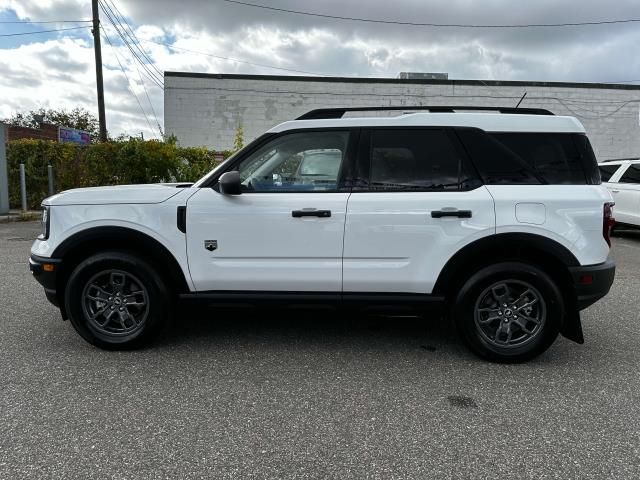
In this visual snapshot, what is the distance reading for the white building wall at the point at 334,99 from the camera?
19219mm

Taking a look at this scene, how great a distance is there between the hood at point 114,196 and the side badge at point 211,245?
48 cm

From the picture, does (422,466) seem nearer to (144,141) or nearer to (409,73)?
(144,141)

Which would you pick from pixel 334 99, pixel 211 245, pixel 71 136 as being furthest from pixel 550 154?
pixel 71 136

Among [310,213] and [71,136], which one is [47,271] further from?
[71,136]

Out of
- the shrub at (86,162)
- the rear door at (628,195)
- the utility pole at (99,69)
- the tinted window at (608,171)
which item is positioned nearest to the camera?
the rear door at (628,195)

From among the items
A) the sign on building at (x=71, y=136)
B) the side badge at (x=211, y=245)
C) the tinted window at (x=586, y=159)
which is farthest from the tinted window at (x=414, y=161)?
the sign on building at (x=71, y=136)

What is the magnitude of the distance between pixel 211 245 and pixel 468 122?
87.1 inches

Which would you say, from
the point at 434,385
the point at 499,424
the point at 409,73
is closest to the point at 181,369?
the point at 434,385

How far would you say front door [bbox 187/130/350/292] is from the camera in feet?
12.0

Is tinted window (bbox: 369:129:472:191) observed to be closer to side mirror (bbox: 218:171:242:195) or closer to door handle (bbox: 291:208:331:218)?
door handle (bbox: 291:208:331:218)

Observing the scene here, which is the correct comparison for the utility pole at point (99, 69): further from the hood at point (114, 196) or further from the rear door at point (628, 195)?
the rear door at point (628, 195)

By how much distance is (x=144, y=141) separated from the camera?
14133mm

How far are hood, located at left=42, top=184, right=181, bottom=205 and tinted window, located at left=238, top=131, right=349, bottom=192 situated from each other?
0.63 m

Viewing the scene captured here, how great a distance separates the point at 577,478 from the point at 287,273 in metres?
2.22
